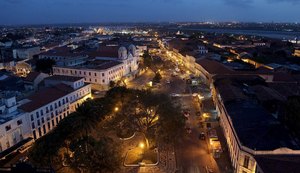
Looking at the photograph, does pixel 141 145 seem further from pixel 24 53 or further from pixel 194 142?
pixel 24 53

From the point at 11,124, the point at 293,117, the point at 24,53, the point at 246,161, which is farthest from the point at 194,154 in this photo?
the point at 24,53

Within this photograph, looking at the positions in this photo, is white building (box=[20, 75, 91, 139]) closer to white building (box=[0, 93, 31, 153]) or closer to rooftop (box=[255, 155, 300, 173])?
white building (box=[0, 93, 31, 153])

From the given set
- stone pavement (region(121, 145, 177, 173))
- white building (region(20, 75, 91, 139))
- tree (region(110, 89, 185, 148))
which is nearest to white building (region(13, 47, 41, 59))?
white building (region(20, 75, 91, 139))

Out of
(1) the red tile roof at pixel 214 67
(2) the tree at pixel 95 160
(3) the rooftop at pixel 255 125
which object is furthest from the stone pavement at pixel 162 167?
(1) the red tile roof at pixel 214 67

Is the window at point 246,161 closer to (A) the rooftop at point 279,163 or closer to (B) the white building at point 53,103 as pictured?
(A) the rooftop at point 279,163

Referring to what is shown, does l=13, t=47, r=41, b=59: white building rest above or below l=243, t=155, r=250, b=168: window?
above
